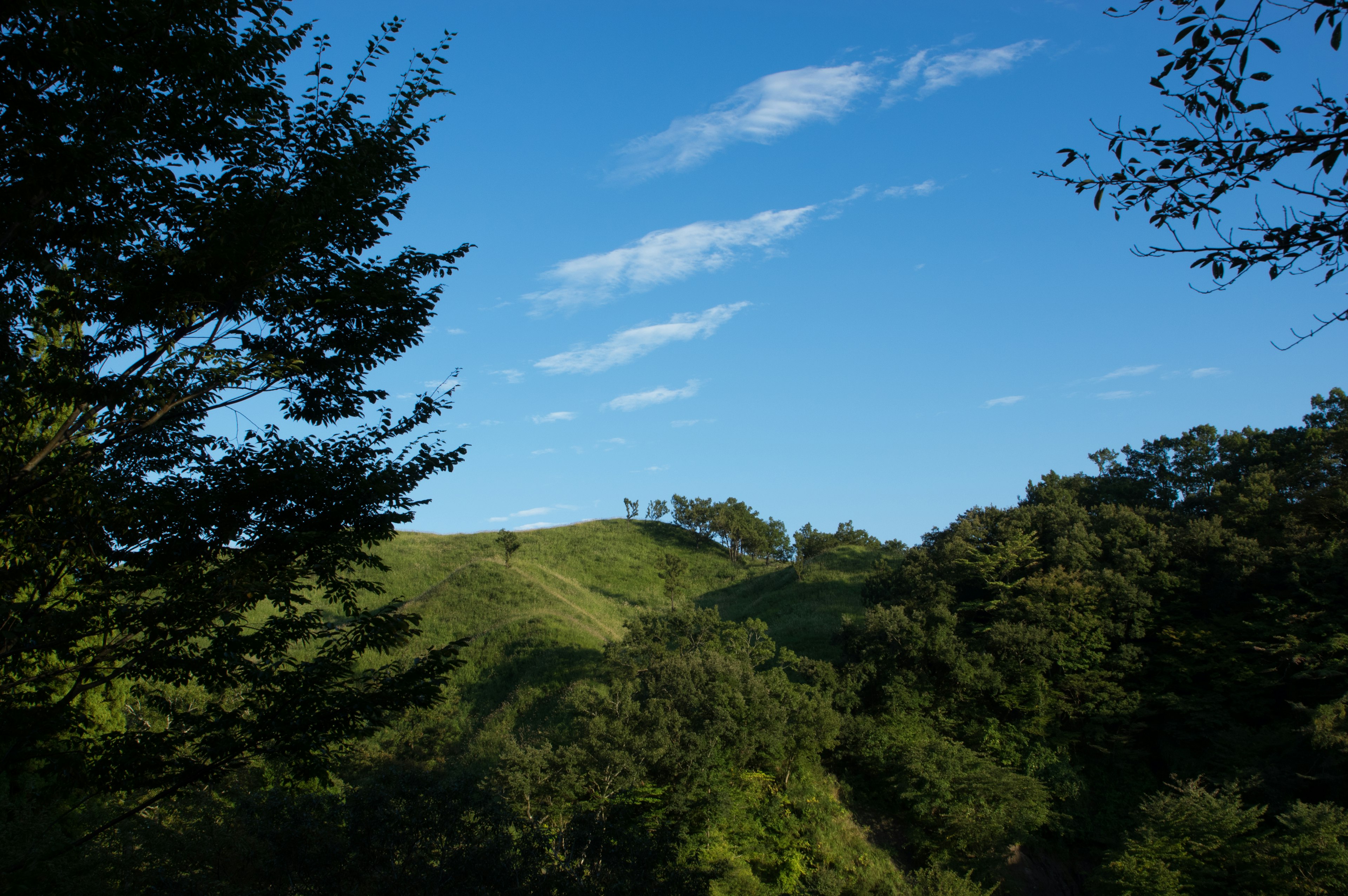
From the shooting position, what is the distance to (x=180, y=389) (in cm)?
845

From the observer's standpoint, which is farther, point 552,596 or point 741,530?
point 741,530

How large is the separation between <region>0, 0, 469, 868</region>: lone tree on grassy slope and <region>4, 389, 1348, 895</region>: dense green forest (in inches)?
211

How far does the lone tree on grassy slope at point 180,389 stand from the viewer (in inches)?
291

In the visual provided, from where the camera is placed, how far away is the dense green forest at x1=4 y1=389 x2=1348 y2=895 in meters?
14.5

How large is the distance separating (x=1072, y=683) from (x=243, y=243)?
135ft

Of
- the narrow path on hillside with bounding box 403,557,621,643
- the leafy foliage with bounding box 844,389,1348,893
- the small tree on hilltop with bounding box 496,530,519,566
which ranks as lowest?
the leafy foliage with bounding box 844,389,1348,893

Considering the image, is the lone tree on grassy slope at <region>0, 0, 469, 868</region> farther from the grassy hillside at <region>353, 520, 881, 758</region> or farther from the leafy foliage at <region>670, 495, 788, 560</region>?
the leafy foliage at <region>670, 495, 788, 560</region>

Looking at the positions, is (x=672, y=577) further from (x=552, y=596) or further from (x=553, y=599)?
(x=553, y=599)

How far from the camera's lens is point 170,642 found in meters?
8.15

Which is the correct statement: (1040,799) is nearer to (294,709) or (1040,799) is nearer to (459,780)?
(459,780)

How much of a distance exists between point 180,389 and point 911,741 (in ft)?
112

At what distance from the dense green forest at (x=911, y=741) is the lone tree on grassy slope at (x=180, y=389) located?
5366mm

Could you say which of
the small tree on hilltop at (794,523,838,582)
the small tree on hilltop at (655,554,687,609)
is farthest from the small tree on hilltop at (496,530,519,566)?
the small tree on hilltop at (794,523,838,582)

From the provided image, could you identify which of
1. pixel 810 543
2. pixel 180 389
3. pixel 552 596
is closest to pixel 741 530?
pixel 810 543
